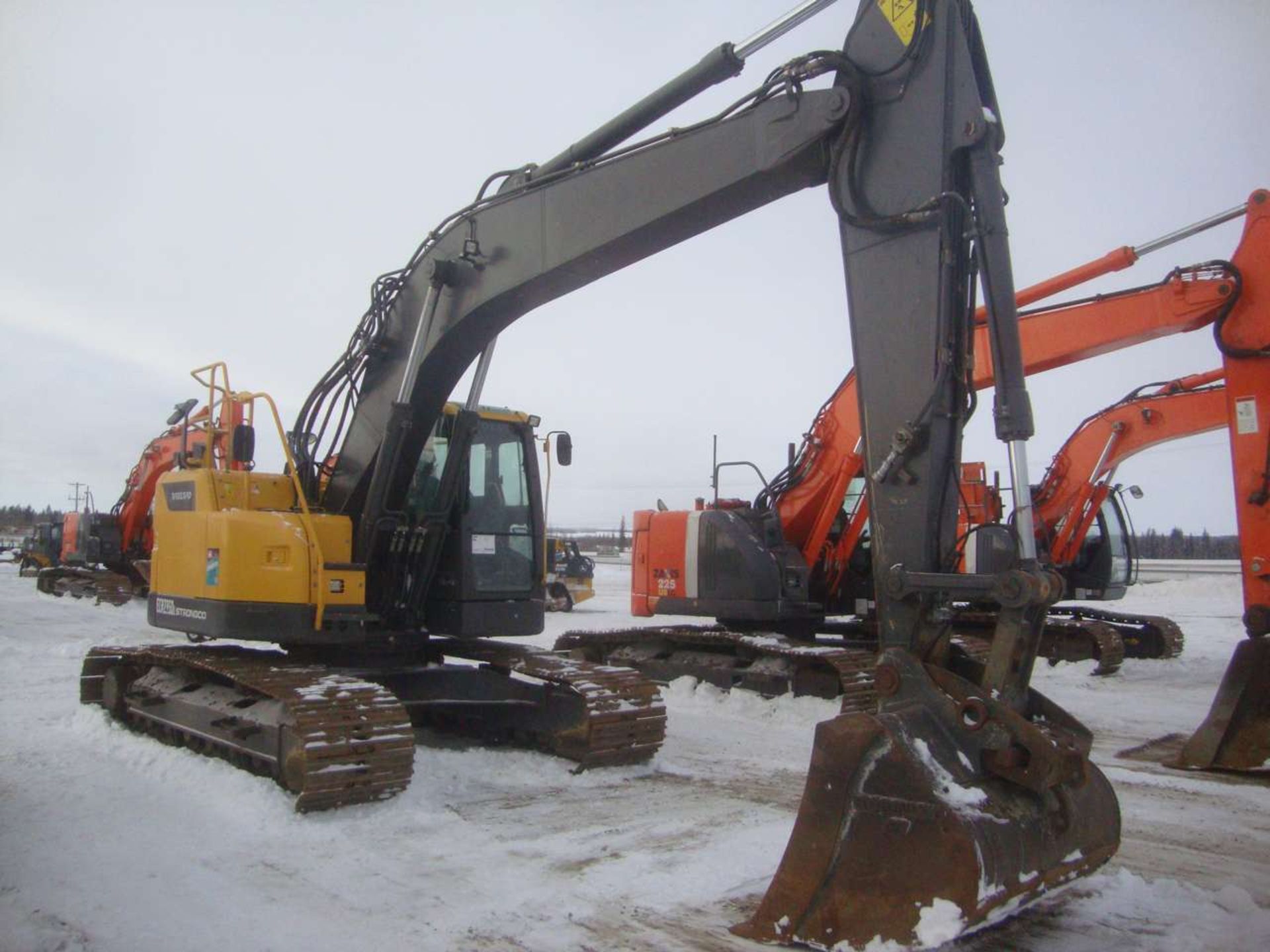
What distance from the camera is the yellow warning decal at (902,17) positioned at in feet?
14.2

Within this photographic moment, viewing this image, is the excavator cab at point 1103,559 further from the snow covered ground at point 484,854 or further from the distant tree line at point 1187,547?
the distant tree line at point 1187,547

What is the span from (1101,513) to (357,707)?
986cm

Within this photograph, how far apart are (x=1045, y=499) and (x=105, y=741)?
10066mm

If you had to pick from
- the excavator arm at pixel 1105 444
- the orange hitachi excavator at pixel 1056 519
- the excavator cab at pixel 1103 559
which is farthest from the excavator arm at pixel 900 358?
the excavator cab at pixel 1103 559

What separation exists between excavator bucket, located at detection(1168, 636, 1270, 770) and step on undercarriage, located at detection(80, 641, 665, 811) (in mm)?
3432

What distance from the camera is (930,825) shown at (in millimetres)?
3203

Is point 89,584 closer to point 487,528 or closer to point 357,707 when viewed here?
point 487,528

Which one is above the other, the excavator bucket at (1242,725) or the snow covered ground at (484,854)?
the excavator bucket at (1242,725)

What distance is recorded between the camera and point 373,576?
6719 mm

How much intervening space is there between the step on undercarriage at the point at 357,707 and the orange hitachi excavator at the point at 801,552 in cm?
242

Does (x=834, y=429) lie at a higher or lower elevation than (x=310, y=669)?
higher

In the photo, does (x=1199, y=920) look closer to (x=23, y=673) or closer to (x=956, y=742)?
(x=956, y=742)

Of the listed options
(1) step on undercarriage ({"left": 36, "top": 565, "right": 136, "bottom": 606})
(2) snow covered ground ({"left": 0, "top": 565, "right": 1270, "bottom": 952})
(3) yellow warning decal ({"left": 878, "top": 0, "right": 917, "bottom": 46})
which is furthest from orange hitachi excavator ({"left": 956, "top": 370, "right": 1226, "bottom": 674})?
(1) step on undercarriage ({"left": 36, "top": 565, "right": 136, "bottom": 606})

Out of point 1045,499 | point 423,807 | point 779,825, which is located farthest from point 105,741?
point 1045,499
